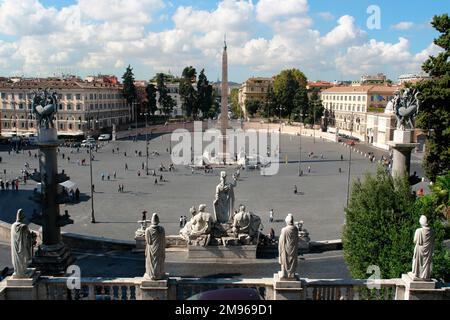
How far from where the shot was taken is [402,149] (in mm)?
15242

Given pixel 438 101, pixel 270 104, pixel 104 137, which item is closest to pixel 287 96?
pixel 270 104

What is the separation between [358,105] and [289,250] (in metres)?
84.9

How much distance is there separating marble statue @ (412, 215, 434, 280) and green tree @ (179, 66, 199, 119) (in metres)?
91.0

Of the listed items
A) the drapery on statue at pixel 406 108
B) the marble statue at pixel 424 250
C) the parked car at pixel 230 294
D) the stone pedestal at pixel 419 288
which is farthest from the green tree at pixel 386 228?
the parked car at pixel 230 294

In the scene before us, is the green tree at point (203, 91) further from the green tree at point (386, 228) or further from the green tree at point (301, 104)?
the green tree at point (386, 228)

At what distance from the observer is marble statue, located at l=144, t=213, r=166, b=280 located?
26.5ft

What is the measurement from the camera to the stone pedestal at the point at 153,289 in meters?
8.15

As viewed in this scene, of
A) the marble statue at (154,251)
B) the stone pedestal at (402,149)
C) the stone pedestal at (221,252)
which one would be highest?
the stone pedestal at (402,149)

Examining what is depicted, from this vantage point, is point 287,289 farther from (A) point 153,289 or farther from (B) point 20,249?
(B) point 20,249

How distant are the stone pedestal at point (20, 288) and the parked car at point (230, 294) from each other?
3000 mm

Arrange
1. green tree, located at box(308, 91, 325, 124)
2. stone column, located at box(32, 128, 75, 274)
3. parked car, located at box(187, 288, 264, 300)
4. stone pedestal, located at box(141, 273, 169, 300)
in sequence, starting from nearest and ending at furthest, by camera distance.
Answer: parked car, located at box(187, 288, 264, 300) < stone pedestal, located at box(141, 273, 169, 300) < stone column, located at box(32, 128, 75, 274) < green tree, located at box(308, 91, 325, 124)

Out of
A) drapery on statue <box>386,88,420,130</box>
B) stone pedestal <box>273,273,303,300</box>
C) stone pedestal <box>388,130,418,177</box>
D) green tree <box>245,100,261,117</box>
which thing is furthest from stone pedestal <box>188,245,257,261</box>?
green tree <box>245,100,261,117</box>

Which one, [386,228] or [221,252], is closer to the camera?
[386,228]

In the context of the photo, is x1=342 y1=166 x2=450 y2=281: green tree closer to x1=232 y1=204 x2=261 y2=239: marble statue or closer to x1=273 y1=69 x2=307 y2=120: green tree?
x1=232 y1=204 x2=261 y2=239: marble statue
